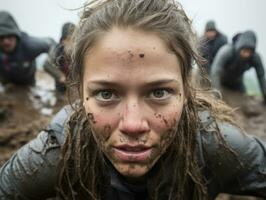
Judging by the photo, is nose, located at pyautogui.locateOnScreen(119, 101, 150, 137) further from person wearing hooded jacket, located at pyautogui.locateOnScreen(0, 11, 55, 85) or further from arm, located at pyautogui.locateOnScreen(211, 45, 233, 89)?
arm, located at pyautogui.locateOnScreen(211, 45, 233, 89)

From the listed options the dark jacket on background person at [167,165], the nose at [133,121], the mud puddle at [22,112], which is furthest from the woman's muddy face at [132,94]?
the mud puddle at [22,112]

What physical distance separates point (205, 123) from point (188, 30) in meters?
0.47

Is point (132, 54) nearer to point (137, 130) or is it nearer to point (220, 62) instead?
point (137, 130)

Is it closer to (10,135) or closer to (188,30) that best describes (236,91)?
(10,135)

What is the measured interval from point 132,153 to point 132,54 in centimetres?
36

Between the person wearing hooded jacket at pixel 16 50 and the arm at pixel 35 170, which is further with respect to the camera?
the person wearing hooded jacket at pixel 16 50

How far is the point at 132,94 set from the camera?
5.46ft

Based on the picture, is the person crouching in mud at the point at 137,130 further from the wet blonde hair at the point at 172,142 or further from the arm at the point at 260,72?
the arm at the point at 260,72

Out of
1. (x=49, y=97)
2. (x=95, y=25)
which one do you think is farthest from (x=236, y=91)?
(x=95, y=25)

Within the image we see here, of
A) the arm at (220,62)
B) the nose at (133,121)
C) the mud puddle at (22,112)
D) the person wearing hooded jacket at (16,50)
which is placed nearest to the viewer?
the nose at (133,121)

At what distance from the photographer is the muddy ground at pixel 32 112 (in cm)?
443

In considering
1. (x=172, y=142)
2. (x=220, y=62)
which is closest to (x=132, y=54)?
(x=172, y=142)

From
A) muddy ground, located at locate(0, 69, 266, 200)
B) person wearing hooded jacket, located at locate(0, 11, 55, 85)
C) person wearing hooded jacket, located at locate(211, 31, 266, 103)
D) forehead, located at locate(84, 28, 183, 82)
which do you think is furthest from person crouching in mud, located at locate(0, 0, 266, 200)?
person wearing hooded jacket, located at locate(211, 31, 266, 103)

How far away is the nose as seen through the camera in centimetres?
162
